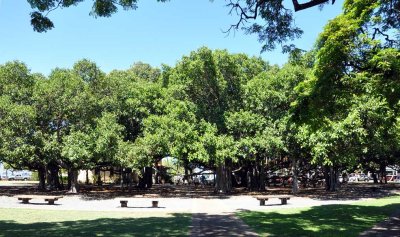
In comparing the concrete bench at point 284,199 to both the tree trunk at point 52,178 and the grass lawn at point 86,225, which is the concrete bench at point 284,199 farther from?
the tree trunk at point 52,178

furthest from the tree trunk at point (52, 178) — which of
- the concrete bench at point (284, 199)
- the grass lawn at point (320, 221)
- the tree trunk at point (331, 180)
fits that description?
the grass lawn at point (320, 221)

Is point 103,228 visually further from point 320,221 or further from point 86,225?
point 320,221

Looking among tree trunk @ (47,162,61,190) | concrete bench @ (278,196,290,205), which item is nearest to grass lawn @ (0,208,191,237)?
concrete bench @ (278,196,290,205)

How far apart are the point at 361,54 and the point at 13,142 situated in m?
25.2

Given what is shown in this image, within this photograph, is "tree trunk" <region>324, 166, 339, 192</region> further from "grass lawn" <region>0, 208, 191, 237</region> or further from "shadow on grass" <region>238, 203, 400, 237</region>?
"grass lawn" <region>0, 208, 191, 237</region>

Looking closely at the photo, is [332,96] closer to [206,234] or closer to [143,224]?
[206,234]

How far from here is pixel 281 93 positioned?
28.2m

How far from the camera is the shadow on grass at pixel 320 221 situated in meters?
11.9

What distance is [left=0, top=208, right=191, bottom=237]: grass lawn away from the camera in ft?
38.2

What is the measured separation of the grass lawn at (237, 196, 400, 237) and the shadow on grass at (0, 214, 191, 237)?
2.78 m

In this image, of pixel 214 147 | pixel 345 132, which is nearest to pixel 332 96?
pixel 345 132

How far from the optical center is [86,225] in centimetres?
1351

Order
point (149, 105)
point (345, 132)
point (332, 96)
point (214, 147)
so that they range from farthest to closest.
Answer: point (149, 105), point (214, 147), point (345, 132), point (332, 96)

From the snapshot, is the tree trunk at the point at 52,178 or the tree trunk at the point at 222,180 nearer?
the tree trunk at the point at 222,180
